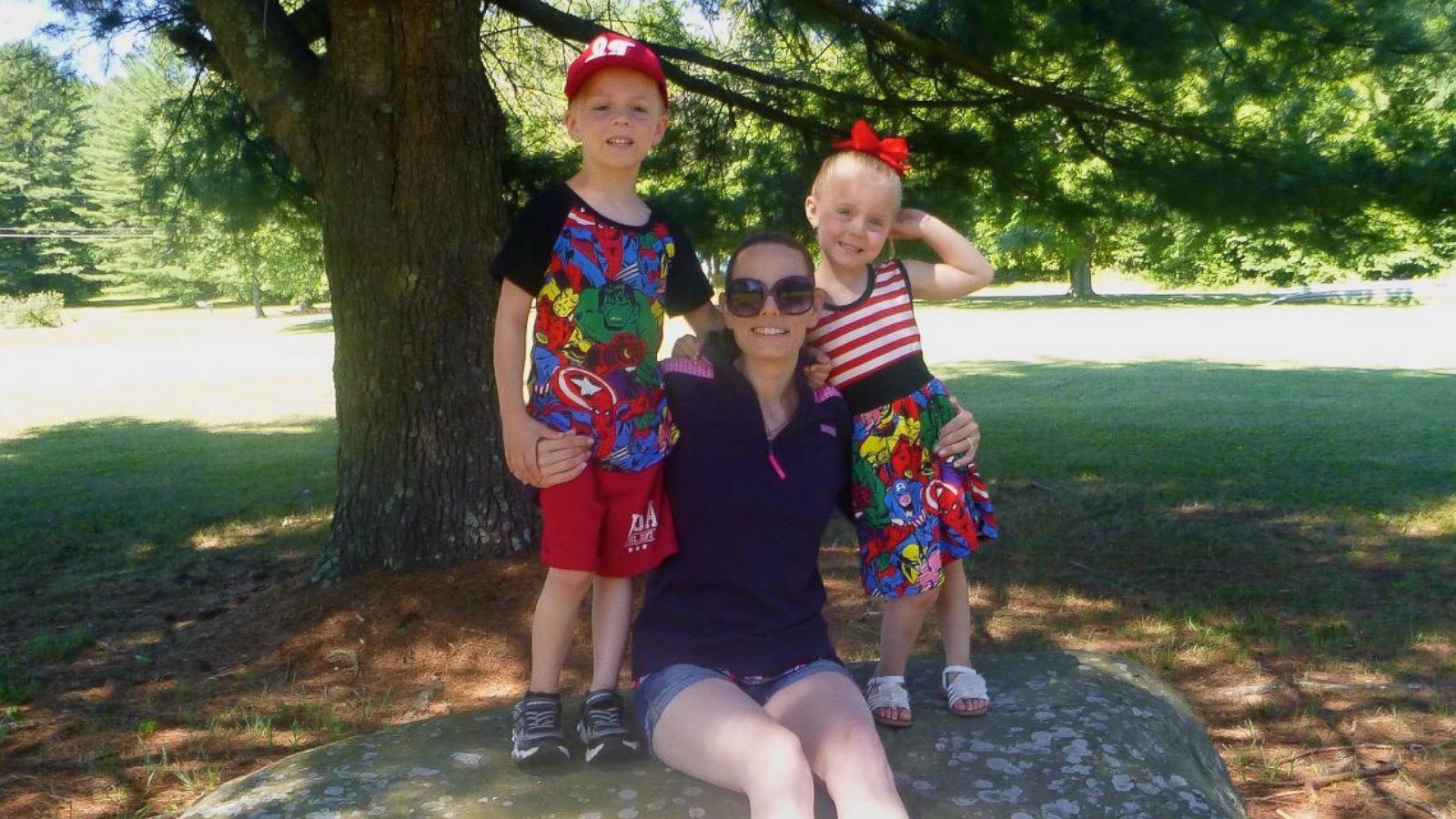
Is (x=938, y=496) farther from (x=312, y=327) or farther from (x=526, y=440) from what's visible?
(x=312, y=327)

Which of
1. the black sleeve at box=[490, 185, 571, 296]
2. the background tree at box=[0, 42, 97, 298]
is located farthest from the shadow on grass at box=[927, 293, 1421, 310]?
the black sleeve at box=[490, 185, 571, 296]

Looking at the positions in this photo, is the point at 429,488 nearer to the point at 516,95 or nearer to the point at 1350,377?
the point at 516,95

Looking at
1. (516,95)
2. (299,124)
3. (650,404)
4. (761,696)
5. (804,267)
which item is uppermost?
(516,95)

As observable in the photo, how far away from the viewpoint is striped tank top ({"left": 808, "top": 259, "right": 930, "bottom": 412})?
2.72 m

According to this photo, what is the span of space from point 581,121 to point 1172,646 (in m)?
3.03

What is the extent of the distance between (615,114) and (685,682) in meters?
1.14

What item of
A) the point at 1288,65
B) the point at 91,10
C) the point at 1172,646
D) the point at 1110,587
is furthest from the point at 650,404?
the point at 91,10

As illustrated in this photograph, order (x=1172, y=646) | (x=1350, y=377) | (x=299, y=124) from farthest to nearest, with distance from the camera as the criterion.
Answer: (x=1350, y=377) → (x=299, y=124) → (x=1172, y=646)

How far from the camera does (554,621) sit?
103 inches

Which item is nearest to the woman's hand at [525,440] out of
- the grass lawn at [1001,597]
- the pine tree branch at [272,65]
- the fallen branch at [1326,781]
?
the grass lawn at [1001,597]

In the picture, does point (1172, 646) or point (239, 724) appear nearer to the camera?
point (239, 724)

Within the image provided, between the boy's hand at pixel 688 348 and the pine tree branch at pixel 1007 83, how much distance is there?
310 centimetres

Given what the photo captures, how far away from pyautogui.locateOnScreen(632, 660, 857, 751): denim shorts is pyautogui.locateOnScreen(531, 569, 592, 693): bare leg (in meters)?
0.21

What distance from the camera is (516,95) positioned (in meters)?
6.81
